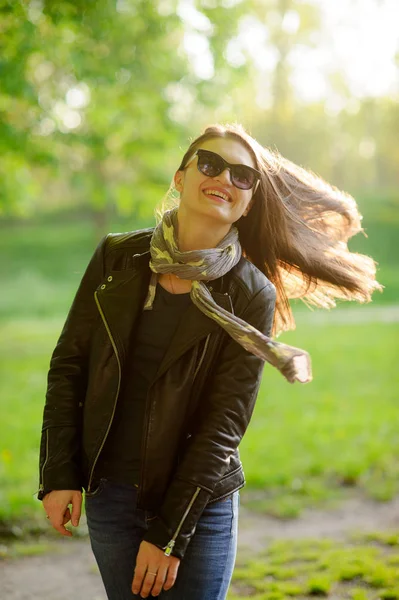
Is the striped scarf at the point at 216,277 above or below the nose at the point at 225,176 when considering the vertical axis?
below

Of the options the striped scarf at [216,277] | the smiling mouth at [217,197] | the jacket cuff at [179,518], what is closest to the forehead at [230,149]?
the smiling mouth at [217,197]

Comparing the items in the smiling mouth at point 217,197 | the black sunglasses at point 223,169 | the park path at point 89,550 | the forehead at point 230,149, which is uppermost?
the forehead at point 230,149

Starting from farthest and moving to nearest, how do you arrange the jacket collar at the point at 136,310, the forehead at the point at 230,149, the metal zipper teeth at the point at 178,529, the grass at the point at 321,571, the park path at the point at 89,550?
1. the park path at the point at 89,550
2. the grass at the point at 321,571
3. the forehead at the point at 230,149
4. the jacket collar at the point at 136,310
5. the metal zipper teeth at the point at 178,529

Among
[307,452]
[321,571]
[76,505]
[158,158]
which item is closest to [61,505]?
[76,505]

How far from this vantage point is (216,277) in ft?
7.64

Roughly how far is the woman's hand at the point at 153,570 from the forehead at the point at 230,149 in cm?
120

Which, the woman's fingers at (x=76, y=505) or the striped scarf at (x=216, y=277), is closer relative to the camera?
the striped scarf at (x=216, y=277)

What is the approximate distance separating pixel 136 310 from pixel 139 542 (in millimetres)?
728

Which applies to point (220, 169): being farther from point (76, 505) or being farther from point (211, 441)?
point (76, 505)

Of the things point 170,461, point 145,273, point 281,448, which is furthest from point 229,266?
point 281,448

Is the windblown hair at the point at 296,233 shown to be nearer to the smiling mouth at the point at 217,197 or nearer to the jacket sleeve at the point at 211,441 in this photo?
the smiling mouth at the point at 217,197

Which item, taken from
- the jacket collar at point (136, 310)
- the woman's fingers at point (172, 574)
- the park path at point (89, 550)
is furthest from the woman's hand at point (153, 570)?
the park path at point (89, 550)

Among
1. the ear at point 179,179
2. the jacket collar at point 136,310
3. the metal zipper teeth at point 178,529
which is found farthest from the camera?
the ear at point 179,179

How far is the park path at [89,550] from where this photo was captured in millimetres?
4445
